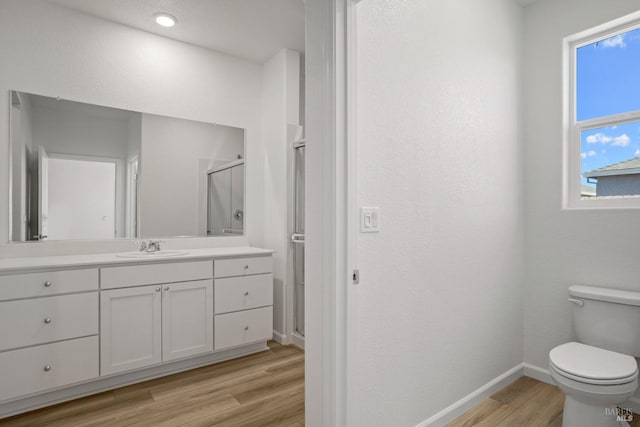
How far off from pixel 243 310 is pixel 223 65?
7.11 feet

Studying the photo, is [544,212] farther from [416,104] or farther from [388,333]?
[388,333]

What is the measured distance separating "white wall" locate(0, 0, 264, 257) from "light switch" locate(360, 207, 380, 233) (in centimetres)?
199

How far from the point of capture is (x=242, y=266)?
9.32ft

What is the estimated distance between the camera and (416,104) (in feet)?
5.74

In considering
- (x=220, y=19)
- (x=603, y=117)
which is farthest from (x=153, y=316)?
(x=603, y=117)

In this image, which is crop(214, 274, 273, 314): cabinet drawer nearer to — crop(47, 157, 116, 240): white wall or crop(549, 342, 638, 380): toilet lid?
crop(47, 157, 116, 240): white wall

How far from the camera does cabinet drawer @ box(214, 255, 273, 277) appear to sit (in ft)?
8.94

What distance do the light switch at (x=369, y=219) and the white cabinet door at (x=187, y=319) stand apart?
161 centimetres

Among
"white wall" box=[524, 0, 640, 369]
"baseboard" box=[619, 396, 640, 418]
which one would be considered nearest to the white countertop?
"white wall" box=[524, 0, 640, 369]

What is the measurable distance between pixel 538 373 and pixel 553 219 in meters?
1.05

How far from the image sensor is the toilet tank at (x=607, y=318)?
1.90 m

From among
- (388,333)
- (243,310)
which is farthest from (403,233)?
(243,310)

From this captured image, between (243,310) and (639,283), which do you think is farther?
(243,310)

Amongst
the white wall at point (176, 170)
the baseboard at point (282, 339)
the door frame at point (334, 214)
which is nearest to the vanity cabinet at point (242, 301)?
the baseboard at point (282, 339)
